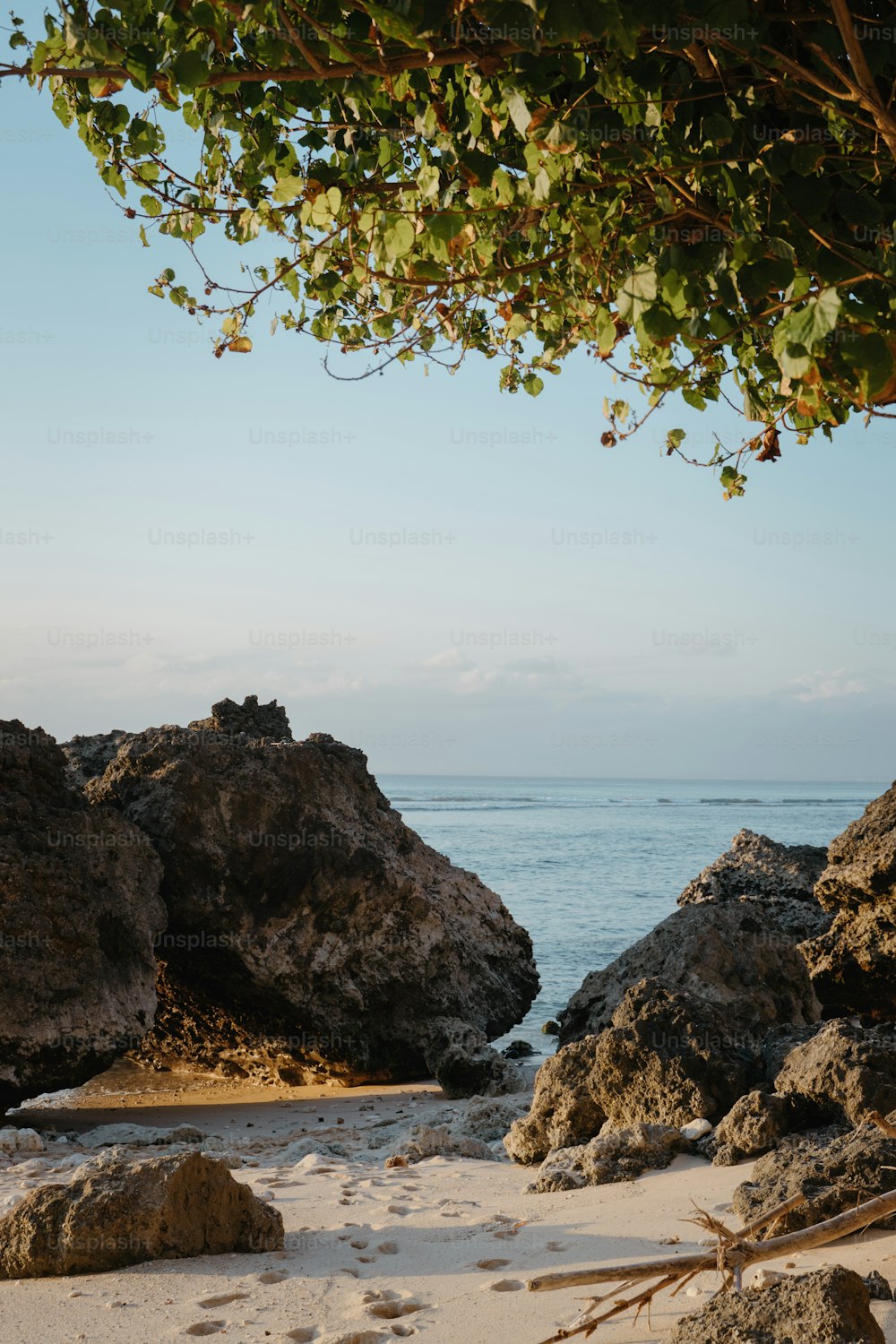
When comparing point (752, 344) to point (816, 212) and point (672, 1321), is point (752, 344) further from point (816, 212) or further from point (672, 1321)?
point (672, 1321)

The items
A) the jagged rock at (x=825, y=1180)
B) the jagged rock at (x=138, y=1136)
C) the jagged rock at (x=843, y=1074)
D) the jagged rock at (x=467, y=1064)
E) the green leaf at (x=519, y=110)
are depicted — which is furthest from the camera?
the jagged rock at (x=467, y=1064)

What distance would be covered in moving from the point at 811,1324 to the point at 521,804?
60.1m

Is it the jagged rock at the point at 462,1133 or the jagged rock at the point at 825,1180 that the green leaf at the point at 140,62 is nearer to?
the jagged rock at the point at 825,1180

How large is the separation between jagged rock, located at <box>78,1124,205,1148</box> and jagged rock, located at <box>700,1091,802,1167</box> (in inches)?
128

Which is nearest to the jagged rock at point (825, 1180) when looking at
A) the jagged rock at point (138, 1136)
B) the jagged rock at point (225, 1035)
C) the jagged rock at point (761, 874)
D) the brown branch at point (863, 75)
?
the brown branch at point (863, 75)

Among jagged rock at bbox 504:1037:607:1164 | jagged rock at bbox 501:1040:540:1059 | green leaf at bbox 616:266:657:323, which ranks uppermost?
green leaf at bbox 616:266:657:323

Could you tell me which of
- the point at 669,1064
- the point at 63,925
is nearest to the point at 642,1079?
the point at 669,1064

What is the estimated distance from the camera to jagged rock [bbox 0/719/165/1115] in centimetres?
734

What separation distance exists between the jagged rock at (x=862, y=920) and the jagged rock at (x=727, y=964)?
0.20m

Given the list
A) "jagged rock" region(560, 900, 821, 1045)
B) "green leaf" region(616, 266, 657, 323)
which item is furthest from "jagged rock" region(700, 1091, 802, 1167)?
"green leaf" region(616, 266, 657, 323)

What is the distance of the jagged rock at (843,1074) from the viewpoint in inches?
211

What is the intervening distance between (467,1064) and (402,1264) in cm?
401

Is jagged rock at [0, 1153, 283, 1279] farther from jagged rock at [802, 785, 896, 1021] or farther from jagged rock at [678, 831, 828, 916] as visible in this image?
jagged rock at [678, 831, 828, 916]

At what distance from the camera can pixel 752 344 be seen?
4.68 metres
